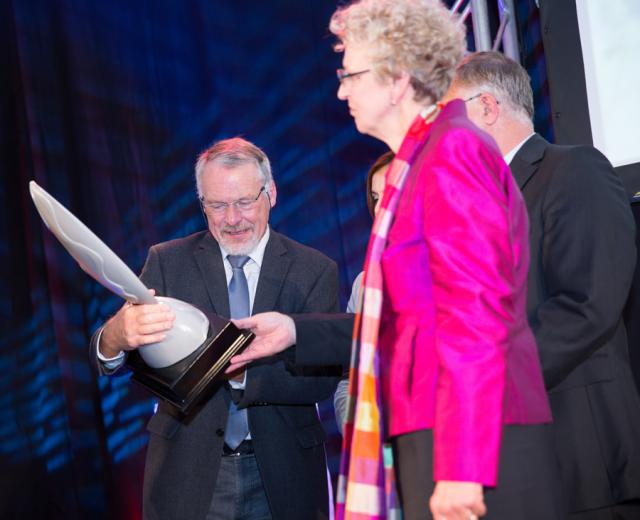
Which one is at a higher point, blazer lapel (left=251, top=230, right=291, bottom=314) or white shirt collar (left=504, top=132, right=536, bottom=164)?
white shirt collar (left=504, top=132, right=536, bottom=164)

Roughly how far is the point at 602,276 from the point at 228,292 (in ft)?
3.57

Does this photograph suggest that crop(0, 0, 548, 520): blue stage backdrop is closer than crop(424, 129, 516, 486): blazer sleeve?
No

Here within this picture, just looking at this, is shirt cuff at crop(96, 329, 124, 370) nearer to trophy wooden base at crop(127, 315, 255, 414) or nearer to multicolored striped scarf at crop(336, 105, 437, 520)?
trophy wooden base at crop(127, 315, 255, 414)

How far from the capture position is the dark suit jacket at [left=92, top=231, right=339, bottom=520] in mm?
2205

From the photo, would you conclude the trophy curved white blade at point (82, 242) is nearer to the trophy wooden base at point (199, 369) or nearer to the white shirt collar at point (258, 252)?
the trophy wooden base at point (199, 369)

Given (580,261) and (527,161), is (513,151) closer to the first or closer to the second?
(527,161)

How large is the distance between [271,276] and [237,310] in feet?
0.48

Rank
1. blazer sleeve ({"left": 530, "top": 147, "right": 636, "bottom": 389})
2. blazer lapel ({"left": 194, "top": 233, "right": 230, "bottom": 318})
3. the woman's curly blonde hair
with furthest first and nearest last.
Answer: blazer lapel ({"left": 194, "top": 233, "right": 230, "bottom": 318}) < blazer sleeve ({"left": 530, "top": 147, "right": 636, "bottom": 389}) < the woman's curly blonde hair

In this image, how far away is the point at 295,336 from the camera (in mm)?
2154

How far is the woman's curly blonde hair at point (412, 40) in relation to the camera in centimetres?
156

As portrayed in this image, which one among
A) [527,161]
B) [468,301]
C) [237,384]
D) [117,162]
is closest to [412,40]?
[468,301]

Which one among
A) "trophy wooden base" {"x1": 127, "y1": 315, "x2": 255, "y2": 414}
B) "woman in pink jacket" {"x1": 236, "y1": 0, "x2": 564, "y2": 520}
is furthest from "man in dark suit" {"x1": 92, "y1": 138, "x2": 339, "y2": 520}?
"woman in pink jacket" {"x1": 236, "y1": 0, "x2": 564, "y2": 520}

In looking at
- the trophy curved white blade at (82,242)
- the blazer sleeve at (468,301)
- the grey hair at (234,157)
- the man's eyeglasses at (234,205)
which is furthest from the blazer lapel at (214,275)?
the blazer sleeve at (468,301)

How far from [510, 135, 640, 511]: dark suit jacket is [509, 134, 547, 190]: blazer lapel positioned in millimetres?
37
